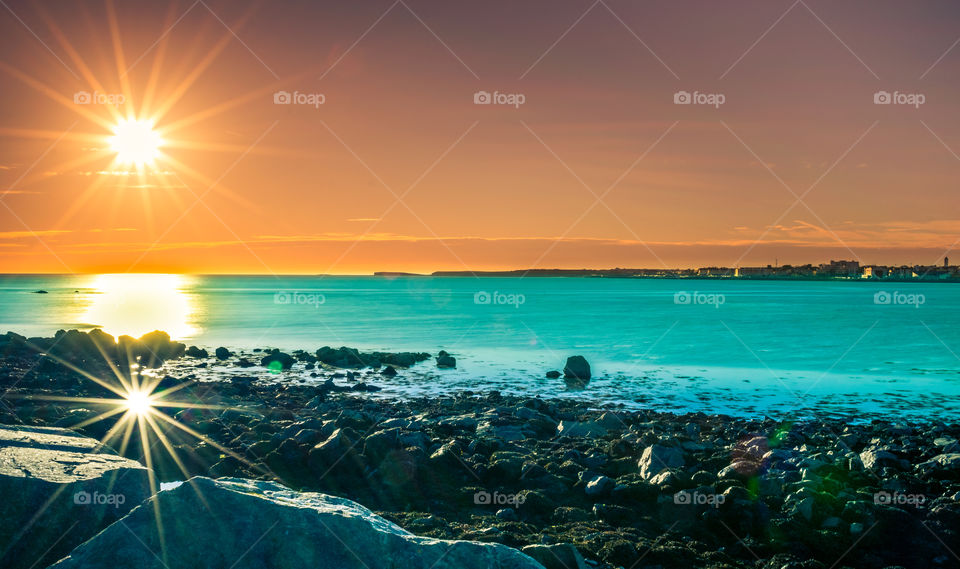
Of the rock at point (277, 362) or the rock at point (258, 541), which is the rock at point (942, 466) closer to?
the rock at point (258, 541)

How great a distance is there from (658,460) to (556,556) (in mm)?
6541

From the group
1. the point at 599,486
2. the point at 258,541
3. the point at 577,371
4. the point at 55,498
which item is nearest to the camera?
the point at 258,541

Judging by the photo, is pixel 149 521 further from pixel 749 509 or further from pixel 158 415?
pixel 158 415

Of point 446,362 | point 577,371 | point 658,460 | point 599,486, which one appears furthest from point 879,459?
point 446,362

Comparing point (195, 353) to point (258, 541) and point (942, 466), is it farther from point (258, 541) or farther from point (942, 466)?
point (942, 466)

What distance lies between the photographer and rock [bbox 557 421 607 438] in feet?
53.2

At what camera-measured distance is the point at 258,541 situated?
4758 millimetres

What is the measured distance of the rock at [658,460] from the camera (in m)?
12.1

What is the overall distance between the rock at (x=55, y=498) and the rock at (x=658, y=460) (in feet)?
30.5

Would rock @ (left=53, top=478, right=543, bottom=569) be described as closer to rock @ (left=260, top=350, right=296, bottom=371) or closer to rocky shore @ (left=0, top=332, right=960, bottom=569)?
rocky shore @ (left=0, top=332, right=960, bottom=569)

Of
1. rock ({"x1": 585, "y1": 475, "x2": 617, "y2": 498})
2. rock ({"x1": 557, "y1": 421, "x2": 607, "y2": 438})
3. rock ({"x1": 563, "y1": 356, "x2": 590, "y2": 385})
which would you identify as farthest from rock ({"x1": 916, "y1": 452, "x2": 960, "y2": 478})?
rock ({"x1": 563, "y1": 356, "x2": 590, "y2": 385})

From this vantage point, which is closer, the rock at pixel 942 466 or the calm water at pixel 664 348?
the rock at pixel 942 466

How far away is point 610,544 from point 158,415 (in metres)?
12.5

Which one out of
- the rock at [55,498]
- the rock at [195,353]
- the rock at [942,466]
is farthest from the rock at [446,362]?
the rock at [55,498]
